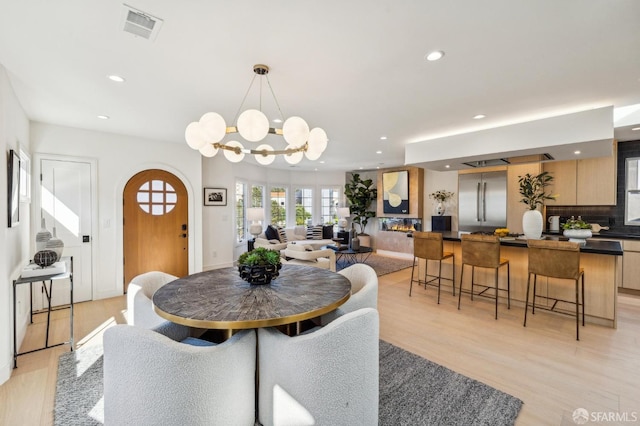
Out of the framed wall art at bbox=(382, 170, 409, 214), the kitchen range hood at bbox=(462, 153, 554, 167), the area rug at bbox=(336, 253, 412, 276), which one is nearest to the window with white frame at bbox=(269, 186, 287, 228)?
the area rug at bbox=(336, 253, 412, 276)

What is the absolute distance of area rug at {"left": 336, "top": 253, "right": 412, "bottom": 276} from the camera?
611 cm

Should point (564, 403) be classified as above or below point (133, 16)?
below

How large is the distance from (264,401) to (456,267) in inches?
150

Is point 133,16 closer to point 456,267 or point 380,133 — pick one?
point 380,133

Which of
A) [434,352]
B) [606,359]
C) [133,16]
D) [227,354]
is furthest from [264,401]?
[606,359]

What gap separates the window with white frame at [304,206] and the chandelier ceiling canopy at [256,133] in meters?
5.90

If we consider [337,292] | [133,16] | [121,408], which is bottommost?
[121,408]

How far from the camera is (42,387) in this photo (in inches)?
86.2

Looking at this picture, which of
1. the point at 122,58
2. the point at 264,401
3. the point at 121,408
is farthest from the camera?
the point at 122,58

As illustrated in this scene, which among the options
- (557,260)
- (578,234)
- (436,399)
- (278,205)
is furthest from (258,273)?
(278,205)

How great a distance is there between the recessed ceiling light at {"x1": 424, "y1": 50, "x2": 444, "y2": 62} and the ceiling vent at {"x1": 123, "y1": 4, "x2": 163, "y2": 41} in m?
A: 1.86

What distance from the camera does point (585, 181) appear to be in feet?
15.3

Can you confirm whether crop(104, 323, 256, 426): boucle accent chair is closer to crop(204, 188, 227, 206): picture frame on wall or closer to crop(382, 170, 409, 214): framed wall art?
crop(204, 188, 227, 206): picture frame on wall

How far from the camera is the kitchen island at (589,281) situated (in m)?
3.14
